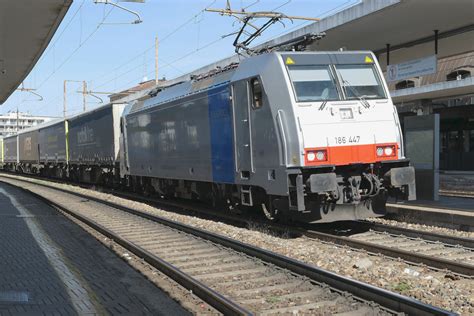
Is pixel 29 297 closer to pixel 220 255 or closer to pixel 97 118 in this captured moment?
pixel 220 255

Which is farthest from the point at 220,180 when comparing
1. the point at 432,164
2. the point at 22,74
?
the point at 22,74

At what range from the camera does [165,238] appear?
10.1 meters

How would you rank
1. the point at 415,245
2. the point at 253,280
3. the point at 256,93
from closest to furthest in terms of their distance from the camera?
the point at 253,280 < the point at 415,245 < the point at 256,93

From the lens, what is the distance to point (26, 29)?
1173cm

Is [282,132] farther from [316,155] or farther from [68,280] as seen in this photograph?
[68,280]

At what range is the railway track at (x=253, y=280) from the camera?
519cm

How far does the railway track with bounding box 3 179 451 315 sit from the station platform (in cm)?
43

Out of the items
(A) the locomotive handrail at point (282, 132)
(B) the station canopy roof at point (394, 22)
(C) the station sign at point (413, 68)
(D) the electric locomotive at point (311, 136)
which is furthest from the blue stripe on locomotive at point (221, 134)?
(C) the station sign at point (413, 68)

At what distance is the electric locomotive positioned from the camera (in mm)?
8953

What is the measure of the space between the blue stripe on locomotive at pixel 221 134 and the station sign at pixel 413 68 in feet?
31.5

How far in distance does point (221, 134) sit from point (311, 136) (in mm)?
2912

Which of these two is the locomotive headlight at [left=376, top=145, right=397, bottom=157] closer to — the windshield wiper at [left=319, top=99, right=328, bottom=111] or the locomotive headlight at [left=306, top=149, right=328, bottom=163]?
the locomotive headlight at [left=306, top=149, right=328, bottom=163]

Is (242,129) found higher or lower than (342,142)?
higher

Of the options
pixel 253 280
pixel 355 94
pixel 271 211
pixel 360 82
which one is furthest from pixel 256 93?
pixel 253 280
